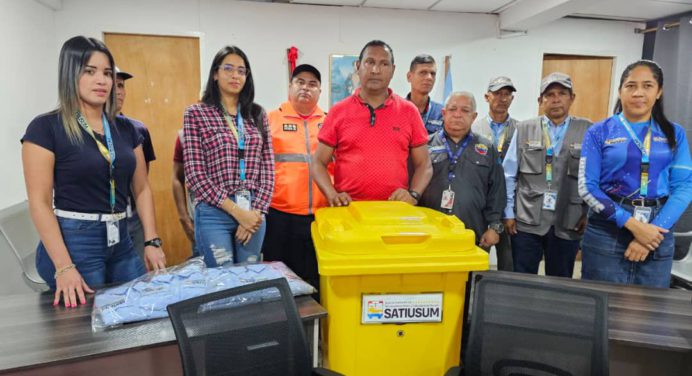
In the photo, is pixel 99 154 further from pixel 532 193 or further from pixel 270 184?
pixel 532 193

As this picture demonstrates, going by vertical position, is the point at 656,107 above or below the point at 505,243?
above

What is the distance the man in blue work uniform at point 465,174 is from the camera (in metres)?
2.30

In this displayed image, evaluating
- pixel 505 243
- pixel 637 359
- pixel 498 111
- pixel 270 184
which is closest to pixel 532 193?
pixel 505 243

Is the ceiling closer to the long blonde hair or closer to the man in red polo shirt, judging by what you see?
the man in red polo shirt

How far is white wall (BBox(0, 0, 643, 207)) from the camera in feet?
12.1

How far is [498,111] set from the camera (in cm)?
291

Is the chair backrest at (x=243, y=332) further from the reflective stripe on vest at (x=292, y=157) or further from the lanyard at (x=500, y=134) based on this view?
the lanyard at (x=500, y=134)

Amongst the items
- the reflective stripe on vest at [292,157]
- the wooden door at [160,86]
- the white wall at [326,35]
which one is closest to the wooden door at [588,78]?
the white wall at [326,35]

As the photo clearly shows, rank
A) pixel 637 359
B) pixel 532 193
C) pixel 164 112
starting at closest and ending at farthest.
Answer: pixel 637 359 < pixel 532 193 < pixel 164 112

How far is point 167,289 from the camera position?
1416 millimetres

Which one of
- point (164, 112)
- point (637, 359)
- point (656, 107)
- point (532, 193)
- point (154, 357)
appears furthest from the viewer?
point (164, 112)

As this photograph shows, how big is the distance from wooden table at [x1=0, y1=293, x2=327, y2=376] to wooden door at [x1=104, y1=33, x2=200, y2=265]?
2749mm

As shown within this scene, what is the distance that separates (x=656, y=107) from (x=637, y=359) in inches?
44.0

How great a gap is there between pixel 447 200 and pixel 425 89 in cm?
92
